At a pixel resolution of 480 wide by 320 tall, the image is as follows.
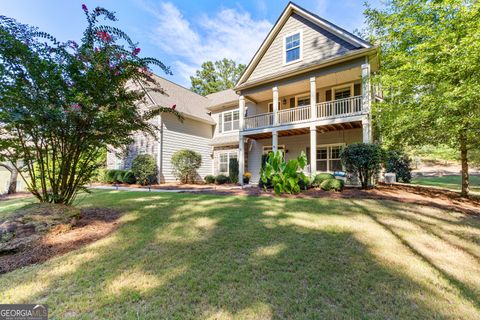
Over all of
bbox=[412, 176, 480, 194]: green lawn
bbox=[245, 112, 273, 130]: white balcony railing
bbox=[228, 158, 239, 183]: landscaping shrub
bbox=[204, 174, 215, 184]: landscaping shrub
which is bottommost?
bbox=[412, 176, 480, 194]: green lawn

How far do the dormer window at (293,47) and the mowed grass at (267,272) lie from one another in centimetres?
1076

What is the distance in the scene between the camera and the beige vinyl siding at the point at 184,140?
50.1 ft

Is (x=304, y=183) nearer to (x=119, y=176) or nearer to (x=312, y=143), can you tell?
(x=312, y=143)

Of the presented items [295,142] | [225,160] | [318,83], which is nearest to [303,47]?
[318,83]

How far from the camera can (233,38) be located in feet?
62.8

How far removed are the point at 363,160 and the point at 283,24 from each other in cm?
977

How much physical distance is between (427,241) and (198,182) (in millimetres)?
14066

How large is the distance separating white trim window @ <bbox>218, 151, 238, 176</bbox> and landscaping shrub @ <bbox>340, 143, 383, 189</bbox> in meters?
9.06

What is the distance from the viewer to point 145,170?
14.1 metres

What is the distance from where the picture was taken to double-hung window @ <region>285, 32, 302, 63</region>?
1277 cm

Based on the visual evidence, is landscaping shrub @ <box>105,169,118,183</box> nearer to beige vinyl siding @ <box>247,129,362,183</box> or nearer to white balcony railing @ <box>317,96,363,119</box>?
beige vinyl siding @ <box>247,129,362,183</box>

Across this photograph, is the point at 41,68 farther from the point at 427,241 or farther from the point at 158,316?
the point at 427,241

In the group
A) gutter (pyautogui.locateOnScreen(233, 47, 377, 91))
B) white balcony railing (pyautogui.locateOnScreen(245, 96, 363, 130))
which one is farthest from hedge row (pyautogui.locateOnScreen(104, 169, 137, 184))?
gutter (pyautogui.locateOnScreen(233, 47, 377, 91))

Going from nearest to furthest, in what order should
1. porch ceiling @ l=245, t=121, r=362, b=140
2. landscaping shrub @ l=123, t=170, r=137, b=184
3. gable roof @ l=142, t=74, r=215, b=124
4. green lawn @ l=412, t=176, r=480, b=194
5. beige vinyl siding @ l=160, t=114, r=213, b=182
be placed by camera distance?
porch ceiling @ l=245, t=121, r=362, b=140 → green lawn @ l=412, t=176, r=480, b=194 → landscaping shrub @ l=123, t=170, r=137, b=184 → beige vinyl siding @ l=160, t=114, r=213, b=182 → gable roof @ l=142, t=74, r=215, b=124
